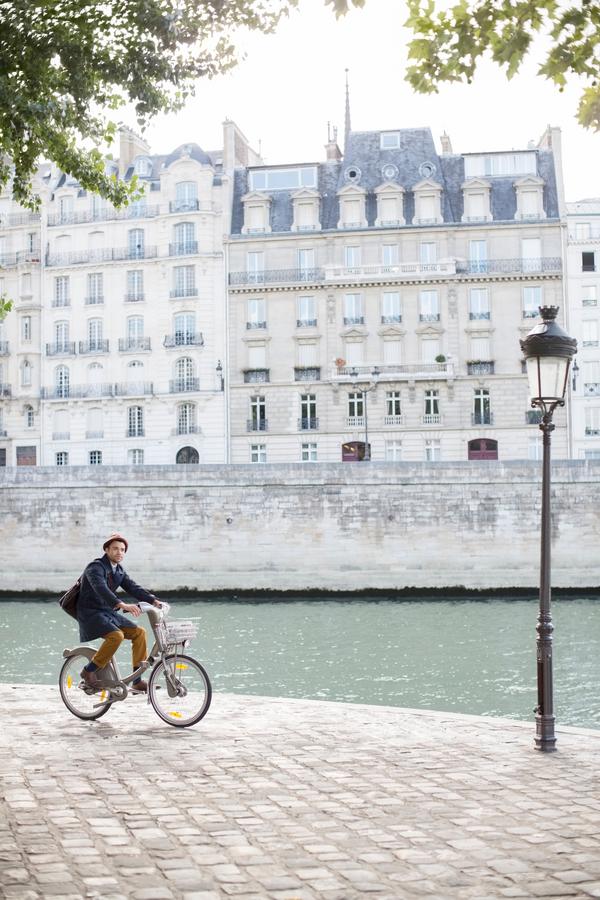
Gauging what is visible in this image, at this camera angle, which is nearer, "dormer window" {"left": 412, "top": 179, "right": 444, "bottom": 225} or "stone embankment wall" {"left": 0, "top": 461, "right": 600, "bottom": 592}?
"stone embankment wall" {"left": 0, "top": 461, "right": 600, "bottom": 592}

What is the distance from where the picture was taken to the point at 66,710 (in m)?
10.0

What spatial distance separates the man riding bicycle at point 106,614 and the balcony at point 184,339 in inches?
1434

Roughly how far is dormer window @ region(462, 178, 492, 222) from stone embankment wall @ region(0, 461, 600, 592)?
50.1ft

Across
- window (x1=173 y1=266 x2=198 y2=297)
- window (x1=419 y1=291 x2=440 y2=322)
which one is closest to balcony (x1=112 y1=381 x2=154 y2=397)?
window (x1=173 y1=266 x2=198 y2=297)

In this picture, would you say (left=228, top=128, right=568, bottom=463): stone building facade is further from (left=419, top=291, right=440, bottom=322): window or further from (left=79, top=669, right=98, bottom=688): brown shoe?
(left=79, top=669, right=98, bottom=688): brown shoe

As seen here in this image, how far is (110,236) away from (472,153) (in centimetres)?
1573

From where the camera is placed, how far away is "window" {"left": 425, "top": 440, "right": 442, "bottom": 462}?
143ft

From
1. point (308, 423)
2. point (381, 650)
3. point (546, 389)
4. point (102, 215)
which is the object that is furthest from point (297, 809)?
point (102, 215)

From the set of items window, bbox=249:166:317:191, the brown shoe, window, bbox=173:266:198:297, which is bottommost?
the brown shoe

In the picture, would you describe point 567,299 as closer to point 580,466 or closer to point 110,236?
point 580,466

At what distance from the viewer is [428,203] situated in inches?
1764

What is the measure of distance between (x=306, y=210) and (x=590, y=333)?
1266 centimetres

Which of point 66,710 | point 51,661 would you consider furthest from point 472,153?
point 66,710

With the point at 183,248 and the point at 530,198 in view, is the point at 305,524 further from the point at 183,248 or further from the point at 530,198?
the point at 530,198
